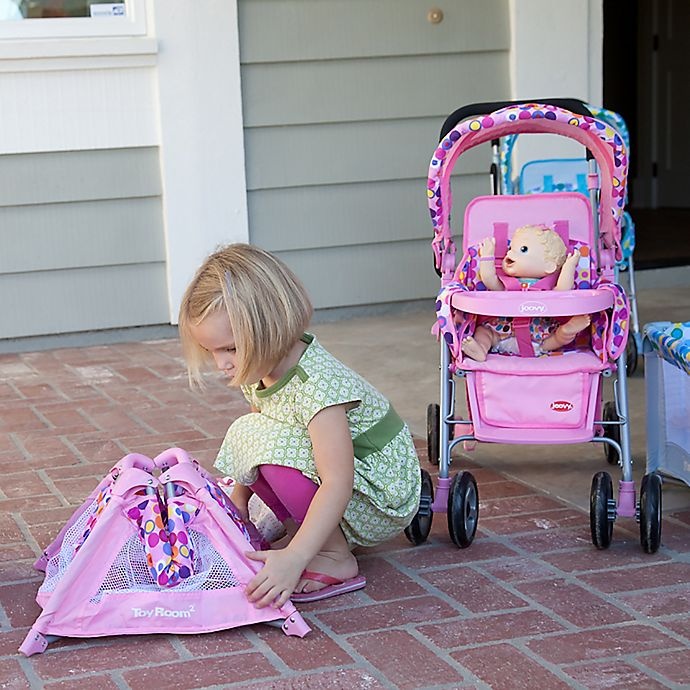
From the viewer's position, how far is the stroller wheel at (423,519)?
316cm

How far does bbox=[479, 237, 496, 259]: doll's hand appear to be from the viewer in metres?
3.56

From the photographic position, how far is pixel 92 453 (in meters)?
4.20

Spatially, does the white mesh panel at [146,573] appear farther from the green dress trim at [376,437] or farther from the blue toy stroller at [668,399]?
the blue toy stroller at [668,399]

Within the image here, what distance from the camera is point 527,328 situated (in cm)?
345

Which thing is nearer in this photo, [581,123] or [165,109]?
[581,123]

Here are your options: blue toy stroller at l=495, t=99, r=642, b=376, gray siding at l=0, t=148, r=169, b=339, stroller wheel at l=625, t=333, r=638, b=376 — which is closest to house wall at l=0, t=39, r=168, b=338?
gray siding at l=0, t=148, r=169, b=339

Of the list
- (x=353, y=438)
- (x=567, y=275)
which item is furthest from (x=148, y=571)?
(x=567, y=275)

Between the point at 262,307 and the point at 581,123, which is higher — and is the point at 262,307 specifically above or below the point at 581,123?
below

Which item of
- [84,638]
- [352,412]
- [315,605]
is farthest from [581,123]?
[84,638]

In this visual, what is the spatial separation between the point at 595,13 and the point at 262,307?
4.48 m

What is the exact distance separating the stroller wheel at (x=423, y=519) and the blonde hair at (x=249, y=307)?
1.99ft

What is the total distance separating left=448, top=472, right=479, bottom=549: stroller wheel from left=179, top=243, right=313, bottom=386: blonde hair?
1.94ft

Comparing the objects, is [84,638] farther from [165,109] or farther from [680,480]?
[165,109]

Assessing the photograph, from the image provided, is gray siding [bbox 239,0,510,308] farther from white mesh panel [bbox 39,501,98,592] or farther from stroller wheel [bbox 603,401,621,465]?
white mesh panel [bbox 39,501,98,592]
